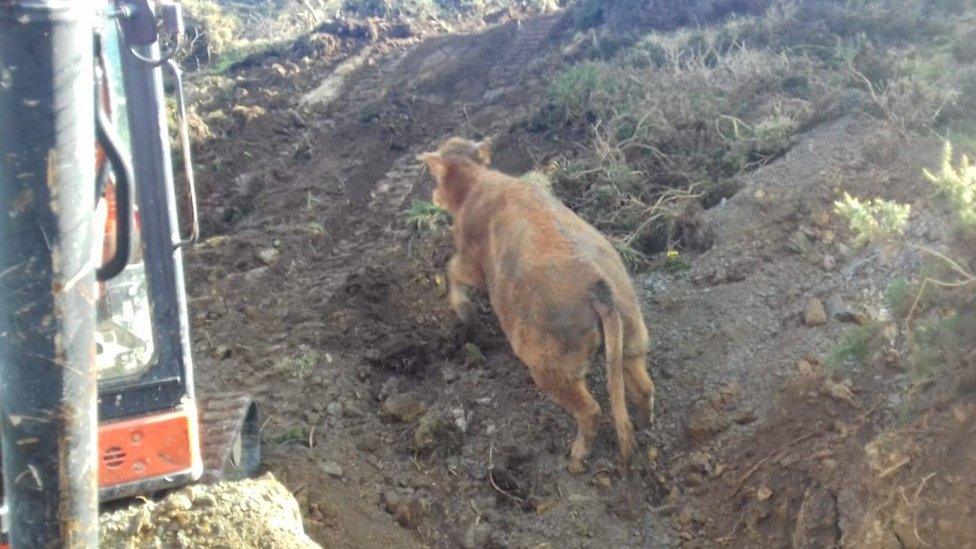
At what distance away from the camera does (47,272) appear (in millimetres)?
2027

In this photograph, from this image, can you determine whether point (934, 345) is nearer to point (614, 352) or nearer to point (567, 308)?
point (614, 352)

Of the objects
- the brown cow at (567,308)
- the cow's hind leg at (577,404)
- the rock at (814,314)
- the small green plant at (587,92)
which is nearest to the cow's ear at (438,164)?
the brown cow at (567,308)

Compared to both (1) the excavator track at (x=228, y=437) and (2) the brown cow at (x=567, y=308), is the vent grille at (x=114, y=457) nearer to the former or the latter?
(1) the excavator track at (x=228, y=437)

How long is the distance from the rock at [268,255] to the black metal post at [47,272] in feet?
21.4

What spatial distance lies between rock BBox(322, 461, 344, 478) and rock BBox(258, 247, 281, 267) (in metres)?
3.29

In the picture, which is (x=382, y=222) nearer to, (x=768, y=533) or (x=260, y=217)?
(x=260, y=217)

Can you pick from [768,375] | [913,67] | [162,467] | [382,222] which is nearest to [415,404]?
[768,375]

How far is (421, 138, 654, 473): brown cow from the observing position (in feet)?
18.1

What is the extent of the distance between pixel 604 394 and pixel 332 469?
1.72m

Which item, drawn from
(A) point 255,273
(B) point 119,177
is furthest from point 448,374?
(B) point 119,177

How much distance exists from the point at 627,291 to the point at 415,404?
1.55m

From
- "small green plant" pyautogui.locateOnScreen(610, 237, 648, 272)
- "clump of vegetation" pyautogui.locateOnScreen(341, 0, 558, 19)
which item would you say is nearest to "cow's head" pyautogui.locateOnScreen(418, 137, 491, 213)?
"small green plant" pyautogui.locateOnScreen(610, 237, 648, 272)

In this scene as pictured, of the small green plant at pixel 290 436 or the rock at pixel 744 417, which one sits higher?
the small green plant at pixel 290 436

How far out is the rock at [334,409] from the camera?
20.8 ft
